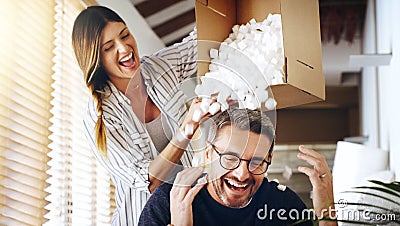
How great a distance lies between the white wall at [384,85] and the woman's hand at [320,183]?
0.64 meters

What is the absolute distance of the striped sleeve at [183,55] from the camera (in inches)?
88.7

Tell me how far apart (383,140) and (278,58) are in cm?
160

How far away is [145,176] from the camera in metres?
2.23

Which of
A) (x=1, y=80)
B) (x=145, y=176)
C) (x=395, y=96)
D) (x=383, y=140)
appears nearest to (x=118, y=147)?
(x=145, y=176)

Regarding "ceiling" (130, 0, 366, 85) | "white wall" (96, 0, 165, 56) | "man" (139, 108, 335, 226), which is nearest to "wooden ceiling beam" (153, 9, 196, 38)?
"white wall" (96, 0, 165, 56)

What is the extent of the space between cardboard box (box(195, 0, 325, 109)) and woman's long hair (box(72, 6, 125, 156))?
1.06ft

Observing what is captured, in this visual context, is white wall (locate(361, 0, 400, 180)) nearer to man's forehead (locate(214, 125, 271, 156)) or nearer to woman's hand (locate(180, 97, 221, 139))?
man's forehead (locate(214, 125, 271, 156))

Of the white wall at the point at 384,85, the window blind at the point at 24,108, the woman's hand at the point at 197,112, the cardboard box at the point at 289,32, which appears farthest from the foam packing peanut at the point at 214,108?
the white wall at the point at 384,85

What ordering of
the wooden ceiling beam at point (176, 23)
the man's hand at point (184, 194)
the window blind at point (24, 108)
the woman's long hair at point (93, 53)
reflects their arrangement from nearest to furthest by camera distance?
the window blind at point (24, 108) < the man's hand at point (184, 194) < the woman's long hair at point (93, 53) < the wooden ceiling beam at point (176, 23)

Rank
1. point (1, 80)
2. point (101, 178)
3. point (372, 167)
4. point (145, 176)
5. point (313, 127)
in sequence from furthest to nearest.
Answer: point (313, 127) < point (372, 167) < point (101, 178) < point (145, 176) < point (1, 80)

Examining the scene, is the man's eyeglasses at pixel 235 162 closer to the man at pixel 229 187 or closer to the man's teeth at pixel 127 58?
the man at pixel 229 187

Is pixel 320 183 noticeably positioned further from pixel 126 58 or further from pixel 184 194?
pixel 126 58

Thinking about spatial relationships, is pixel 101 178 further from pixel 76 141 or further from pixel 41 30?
pixel 41 30

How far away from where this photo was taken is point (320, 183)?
224cm
